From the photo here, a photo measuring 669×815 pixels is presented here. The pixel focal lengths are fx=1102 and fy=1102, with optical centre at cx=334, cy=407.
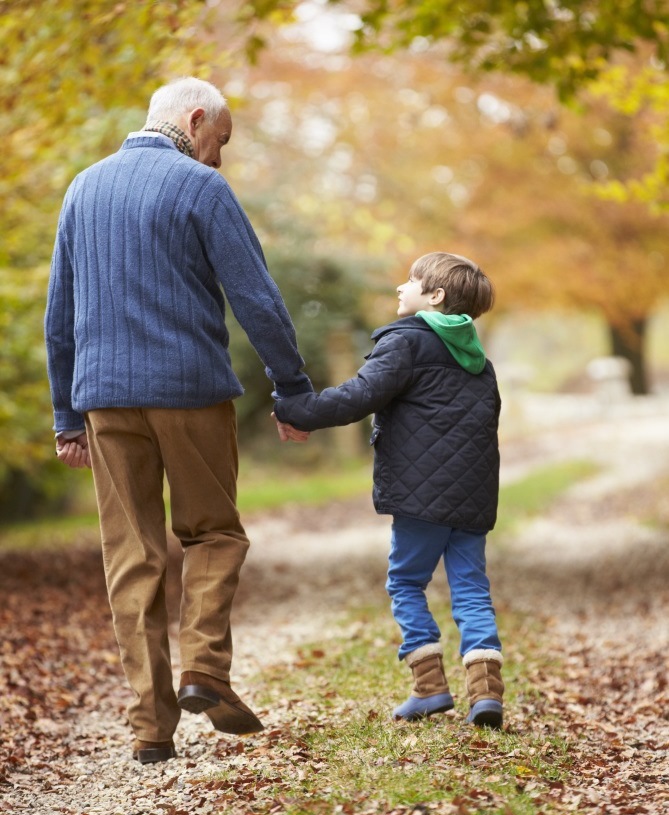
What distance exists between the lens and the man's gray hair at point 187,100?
142 inches

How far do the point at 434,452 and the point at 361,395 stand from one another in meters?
0.33

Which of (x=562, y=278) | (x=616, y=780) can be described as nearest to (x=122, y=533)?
(x=616, y=780)

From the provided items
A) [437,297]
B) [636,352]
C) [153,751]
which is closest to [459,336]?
[437,297]

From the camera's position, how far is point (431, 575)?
12.6 feet

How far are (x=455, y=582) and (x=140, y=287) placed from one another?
150 cm

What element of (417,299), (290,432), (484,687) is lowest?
(484,687)

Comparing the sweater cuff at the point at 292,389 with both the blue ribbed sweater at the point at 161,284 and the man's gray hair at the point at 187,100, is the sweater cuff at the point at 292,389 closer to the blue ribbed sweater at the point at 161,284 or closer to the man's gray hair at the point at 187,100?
the blue ribbed sweater at the point at 161,284

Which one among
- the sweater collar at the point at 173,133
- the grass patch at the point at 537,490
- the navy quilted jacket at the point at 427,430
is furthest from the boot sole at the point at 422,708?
the grass patch at the point at 537,490

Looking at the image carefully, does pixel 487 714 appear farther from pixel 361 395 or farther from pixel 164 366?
pixel 164 366

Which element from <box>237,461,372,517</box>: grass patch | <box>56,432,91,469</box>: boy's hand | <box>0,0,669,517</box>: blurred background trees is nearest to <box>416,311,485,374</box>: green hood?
<box>56,432,91,469</box>: boy's hand

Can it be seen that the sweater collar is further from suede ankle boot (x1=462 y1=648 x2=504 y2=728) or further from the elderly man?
suede ankle boot (x1=462 y1=648 x2=504 y2=728)

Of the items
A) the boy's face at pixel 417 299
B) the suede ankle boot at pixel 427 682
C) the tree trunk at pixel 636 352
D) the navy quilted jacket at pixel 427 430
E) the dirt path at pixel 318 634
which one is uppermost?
the boy's face at pixel 417 299

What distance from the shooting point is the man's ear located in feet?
11.8

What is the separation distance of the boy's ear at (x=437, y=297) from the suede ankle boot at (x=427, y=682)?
119 cm
